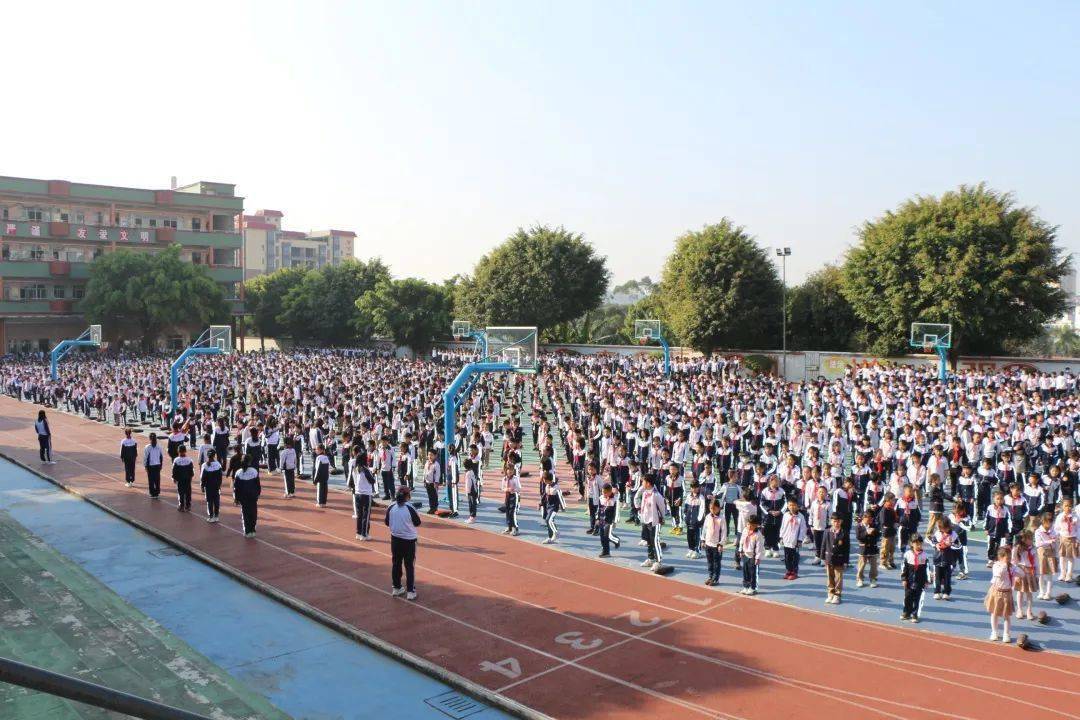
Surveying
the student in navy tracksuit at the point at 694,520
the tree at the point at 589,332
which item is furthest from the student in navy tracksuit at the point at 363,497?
the tree at the point at 589,332

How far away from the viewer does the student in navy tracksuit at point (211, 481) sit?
1388cm

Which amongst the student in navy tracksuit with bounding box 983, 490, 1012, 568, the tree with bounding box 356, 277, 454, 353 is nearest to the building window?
the tree with bounding box 356, 277, 454, 353

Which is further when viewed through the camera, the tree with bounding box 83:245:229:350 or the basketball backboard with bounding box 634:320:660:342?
the tree with bounding box 83:245:229:350

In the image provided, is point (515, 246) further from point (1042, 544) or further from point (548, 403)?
point (1042, 544)

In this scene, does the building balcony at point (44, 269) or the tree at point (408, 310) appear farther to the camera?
the building balcony at point (44, 269)

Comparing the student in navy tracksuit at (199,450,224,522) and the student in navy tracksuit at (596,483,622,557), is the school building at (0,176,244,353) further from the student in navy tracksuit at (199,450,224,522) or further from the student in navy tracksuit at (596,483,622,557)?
the student in navy tracksuit at (596,483,622,557)

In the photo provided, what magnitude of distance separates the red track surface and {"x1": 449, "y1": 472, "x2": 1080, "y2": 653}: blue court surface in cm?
29

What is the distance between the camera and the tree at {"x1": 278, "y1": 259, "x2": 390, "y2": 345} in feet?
197

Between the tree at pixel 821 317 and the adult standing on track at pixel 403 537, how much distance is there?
3528 cm

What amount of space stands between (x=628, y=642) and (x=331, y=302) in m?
54.0

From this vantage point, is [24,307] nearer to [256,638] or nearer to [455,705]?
[256,638]

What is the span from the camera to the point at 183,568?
11.7 m

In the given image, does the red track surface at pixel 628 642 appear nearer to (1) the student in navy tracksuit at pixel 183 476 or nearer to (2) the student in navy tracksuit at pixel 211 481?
(2) the student in navy tracksuit at pixel 211 481

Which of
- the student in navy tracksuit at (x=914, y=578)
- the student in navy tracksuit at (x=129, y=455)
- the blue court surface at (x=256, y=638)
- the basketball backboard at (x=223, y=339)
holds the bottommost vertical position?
the blue court surface at (x=256, y=638)
